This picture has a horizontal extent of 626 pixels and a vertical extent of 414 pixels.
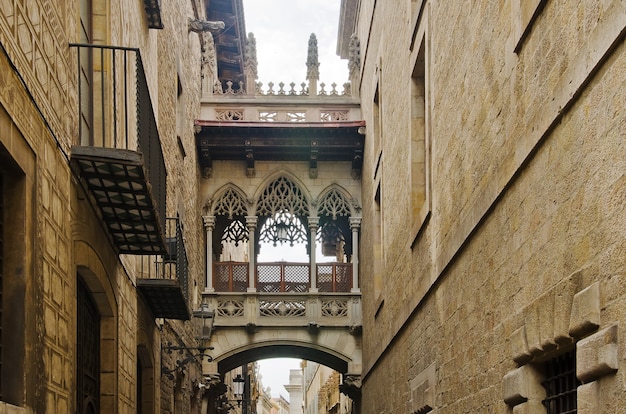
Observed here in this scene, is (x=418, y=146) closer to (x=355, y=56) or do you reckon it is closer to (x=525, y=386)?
(x=525, y=386)

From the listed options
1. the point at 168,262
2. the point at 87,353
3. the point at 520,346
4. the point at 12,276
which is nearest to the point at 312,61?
the point at 168,262

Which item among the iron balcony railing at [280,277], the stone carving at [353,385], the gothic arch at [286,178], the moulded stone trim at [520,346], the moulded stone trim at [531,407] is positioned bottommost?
the moulded stone trim at [531,407]

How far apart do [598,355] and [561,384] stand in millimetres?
1320

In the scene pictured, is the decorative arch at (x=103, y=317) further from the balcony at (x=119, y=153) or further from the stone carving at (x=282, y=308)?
the stone carving at (x=282, y=308)

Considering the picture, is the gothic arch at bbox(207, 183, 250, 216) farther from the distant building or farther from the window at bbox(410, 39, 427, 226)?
the distant building

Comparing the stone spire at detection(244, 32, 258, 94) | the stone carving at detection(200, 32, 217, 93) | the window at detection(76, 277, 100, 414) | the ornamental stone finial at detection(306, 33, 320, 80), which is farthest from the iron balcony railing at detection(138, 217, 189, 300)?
the ornamental stone finial at detection(306, 33, 320, 80)

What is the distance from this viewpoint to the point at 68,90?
6832mm

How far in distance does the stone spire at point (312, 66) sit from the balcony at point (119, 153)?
12858 mm

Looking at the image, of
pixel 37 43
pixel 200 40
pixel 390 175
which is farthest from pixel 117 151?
pixel 200 40

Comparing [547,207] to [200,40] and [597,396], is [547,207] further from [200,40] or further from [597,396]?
[200,40]

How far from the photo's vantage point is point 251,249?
70.8 feet

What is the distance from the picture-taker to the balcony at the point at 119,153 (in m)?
7.04

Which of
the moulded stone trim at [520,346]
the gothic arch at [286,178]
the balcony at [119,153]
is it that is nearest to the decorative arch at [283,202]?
the gothic arch at [286,178]

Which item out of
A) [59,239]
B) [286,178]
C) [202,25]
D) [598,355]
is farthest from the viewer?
[286,178]
